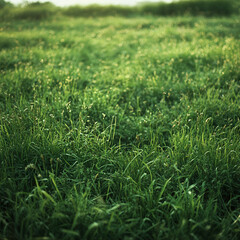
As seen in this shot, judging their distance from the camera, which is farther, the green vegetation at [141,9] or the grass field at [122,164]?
the green vegetation at [141,9]

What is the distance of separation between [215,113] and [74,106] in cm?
237

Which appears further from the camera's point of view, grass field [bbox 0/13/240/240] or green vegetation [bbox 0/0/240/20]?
green vegetation [bbox 0/0/240/20]

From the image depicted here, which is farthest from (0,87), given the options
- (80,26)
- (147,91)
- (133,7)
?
(133,7)

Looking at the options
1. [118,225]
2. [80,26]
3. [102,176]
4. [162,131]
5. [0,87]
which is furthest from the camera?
[80,26]

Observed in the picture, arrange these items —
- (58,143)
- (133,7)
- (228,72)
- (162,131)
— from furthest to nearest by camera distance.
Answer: (133,7) < (228,72) < (162,131) < (58,143)

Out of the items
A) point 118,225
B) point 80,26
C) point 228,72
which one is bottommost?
point 118,225

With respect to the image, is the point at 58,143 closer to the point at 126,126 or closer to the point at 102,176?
the point at 102,176

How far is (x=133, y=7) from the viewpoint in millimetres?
15234

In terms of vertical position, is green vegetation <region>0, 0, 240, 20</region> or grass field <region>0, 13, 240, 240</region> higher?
green vegetation <region>0, 0, 240, 20</region>

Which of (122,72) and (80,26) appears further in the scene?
(80,26)

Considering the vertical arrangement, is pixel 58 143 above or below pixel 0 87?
below

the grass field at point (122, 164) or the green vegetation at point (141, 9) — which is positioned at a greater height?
the green vegetation at point (141, 9)

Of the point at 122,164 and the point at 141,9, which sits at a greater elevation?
the point at 141,9

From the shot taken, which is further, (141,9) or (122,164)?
(141,9)
